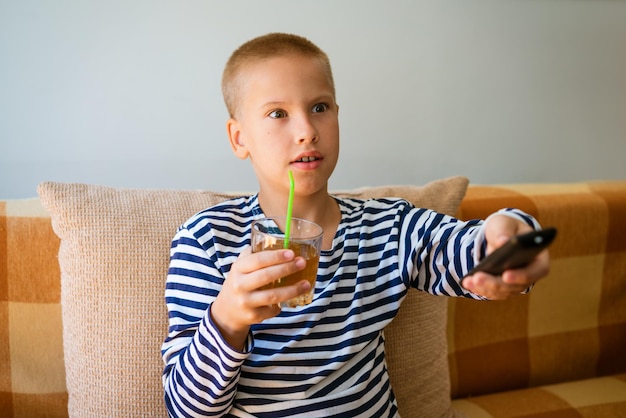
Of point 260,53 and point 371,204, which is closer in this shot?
point 260,53

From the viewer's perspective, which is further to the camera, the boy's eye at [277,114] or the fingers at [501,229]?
the boy's eye at [277,114]

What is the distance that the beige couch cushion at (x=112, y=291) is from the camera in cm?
122


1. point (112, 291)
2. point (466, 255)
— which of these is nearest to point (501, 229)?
point (466, 255)

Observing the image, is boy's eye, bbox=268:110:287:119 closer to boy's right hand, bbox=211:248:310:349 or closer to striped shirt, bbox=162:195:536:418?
striped shirt, bbox=162:195:536:418

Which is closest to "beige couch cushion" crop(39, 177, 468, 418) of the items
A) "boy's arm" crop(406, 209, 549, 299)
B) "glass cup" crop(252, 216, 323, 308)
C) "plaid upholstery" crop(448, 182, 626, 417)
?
"glass cup" crop(252, 216, 323, 308)

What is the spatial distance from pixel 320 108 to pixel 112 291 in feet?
1.73

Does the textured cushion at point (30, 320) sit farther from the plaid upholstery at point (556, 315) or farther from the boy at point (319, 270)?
the plaid upholstery at point (556, 315)

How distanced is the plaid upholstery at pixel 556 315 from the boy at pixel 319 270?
52 cm

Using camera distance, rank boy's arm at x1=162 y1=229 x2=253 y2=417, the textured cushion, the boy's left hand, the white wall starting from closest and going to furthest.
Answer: the boy's left hand, boy's arm at x1=162 y1=229 x2=253 y2=417, the textured cushion, the white wall

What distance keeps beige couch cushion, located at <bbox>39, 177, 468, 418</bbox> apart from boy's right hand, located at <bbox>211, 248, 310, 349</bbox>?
345 mm

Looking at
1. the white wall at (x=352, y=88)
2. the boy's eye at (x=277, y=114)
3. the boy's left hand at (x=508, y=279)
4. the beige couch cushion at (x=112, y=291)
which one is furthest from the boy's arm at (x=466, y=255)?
the white wall at (x=352, y=88)

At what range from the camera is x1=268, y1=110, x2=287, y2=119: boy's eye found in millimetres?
1161

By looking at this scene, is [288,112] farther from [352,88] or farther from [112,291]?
[352,88]

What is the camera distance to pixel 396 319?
1.39 meters
